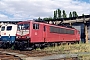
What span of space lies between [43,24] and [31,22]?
74.6 inches

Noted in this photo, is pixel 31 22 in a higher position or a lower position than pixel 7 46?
higher

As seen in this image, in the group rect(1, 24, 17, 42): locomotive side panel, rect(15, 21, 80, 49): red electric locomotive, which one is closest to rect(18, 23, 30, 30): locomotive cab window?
rect(15, 21, 80, 49): red electric locomotive

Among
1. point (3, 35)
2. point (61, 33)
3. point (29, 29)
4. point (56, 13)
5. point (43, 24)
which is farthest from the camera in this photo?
point (56, 13)

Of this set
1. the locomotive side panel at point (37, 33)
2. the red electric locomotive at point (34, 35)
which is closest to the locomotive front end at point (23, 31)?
the red electric locomotive at point (34, 35)

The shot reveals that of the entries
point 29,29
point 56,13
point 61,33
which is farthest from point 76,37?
point 56,13

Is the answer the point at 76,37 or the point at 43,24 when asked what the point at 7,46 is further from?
the point at 76,37

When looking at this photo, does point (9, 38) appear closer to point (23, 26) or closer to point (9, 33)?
point (9, 33)

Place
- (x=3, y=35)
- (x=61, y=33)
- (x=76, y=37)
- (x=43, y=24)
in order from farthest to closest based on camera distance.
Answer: (x=76, y=37) → (x=61, y=33) → (x=3, y=35) → (x=43, y=24)

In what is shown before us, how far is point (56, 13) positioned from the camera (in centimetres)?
6406

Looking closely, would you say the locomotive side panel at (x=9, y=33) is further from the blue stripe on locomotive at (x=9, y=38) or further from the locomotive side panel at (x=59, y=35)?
the locomotive side panel at (x=59, y=35)

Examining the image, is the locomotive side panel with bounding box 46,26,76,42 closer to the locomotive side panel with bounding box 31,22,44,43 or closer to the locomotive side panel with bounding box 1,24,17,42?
the locomotive side panel with bounding box 31,22,44,43

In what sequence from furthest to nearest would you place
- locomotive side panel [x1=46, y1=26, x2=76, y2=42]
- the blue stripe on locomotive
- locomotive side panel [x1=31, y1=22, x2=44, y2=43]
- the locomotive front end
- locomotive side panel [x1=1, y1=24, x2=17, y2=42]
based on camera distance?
1. locomotive side panel [x1=46, y1=26, x2=76, y2=42]
2. locomotive side panel [x1=1, y1=24, x2=17, y2=42]
3. the blue stripe on locomotive
4. locomotive side panel [x1=31, y1=22, x2=44, y2=43]
5. the locomotive front end

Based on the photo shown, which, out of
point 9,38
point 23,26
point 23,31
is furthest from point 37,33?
point 9,38

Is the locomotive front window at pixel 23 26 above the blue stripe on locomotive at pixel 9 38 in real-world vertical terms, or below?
above
